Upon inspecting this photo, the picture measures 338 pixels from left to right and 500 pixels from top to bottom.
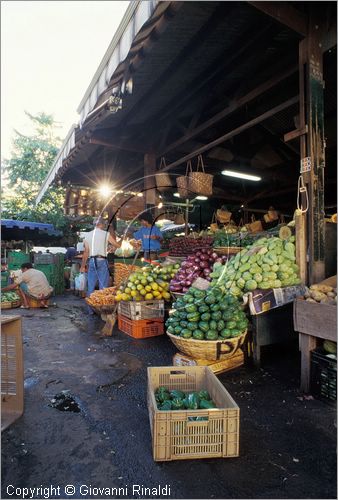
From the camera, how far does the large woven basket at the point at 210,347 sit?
11.5 feet

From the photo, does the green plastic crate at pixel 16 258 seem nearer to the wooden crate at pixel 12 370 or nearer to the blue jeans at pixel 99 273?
the blue jeans at pixel 99 273

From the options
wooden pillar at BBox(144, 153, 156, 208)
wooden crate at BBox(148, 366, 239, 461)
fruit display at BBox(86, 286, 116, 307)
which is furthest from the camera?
wooden pillar at BBox(144, 153, 156, 208)

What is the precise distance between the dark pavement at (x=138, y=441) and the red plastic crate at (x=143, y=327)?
1.11 metres

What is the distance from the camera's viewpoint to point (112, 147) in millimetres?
7418

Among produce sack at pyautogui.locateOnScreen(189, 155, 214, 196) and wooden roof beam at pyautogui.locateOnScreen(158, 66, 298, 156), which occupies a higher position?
wooden roof beam at pyautogui.locateOnScreen(158, 66, 298, 156)

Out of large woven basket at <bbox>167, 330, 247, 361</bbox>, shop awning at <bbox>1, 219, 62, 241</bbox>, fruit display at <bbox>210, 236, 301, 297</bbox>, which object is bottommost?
large woven basket at <bbox>167, 330, 247, 361</bbox>

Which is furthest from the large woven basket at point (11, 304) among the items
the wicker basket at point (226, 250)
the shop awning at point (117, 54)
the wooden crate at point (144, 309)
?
the wicker basket at point (226, 250)

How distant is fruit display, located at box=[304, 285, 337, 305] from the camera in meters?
3.19

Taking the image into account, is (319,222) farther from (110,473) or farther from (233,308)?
(110,473)

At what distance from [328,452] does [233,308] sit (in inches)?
66.5

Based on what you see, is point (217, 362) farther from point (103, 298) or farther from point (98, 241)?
point (98, 241)

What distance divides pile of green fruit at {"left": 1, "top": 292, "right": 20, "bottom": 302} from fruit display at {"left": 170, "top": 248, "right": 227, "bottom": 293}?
6.06 meters

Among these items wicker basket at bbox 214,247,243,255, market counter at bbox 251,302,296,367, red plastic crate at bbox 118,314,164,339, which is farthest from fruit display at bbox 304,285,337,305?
red plastic crate at bbox 118,314,164,339

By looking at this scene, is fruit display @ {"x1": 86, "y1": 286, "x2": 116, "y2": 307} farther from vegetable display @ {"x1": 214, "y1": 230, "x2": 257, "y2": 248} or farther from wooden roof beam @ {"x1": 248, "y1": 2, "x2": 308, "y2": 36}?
wooden roof beam @ {"x1": 248, "y1": 2, "x2": 308, "y2": 36}
